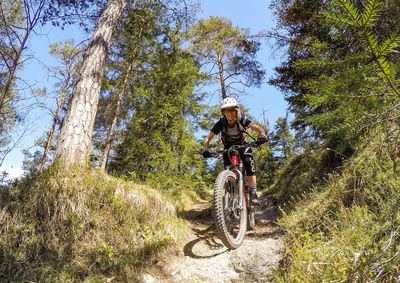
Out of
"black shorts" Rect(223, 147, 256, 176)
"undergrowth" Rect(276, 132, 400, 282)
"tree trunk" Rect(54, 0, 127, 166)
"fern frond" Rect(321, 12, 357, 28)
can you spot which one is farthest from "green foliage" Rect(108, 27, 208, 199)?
"fern frond" Rect(321, 12, 357, 28)

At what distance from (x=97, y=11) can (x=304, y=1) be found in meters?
6.81

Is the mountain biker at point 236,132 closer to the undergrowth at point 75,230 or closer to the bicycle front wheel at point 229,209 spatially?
the bicycle front wheel at point 229,209

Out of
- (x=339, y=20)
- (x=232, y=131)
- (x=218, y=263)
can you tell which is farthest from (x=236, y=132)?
(x=339, y=20)

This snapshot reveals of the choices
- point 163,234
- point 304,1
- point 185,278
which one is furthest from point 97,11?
point 185,278

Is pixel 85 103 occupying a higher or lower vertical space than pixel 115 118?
lower

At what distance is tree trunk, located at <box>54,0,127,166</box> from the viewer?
3957 mm

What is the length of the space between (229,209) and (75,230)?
7.88 ft

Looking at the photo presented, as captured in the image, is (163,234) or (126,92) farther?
(126,92)

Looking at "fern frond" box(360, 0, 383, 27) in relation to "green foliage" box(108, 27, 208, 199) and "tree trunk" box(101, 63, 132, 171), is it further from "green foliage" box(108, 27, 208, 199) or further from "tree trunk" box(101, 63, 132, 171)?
"tree trunk" box(101, 63, 132, 171)

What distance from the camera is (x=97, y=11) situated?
7.31 meters

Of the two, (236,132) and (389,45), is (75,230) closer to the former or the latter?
(236,132)

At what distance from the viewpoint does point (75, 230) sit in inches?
125

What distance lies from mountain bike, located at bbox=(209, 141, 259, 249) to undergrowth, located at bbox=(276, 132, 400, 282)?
822mm

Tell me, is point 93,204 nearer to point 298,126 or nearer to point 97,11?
point 97,11
